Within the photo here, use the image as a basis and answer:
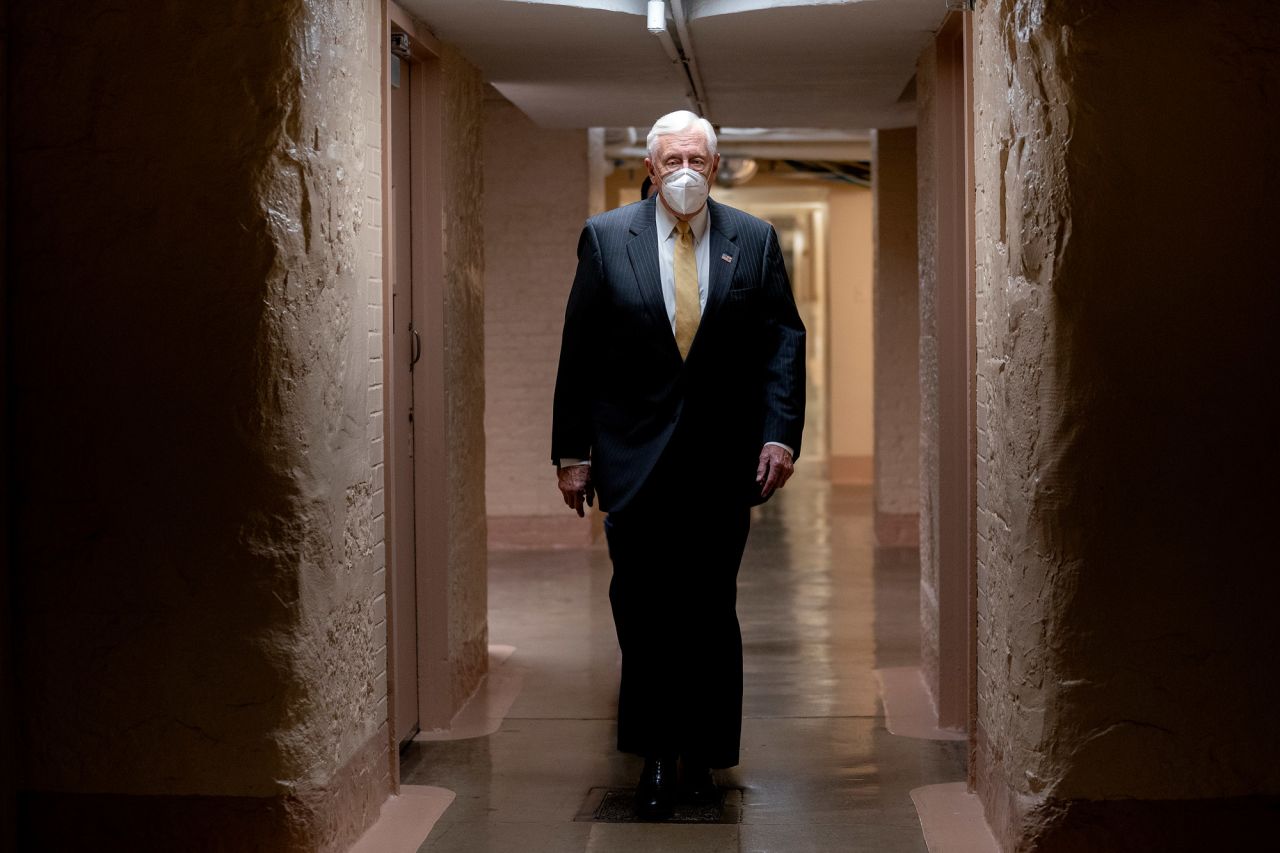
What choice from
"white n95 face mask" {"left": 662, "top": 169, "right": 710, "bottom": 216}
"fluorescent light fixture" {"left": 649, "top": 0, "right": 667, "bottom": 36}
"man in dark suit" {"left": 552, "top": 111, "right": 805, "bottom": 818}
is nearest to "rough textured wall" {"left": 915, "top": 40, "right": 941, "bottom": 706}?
"fluorescent light fixture" {"left": 649, "top": 0, "right": 667, "bottom": 36}

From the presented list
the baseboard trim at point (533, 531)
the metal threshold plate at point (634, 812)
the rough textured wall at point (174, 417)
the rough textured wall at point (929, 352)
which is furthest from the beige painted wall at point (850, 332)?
the rough textured wall at point (174, 417)

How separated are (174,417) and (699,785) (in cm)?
152

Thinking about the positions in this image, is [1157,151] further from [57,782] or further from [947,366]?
[57,782]

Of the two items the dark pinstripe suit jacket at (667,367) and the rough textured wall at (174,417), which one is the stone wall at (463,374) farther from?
the rough textured wall at (174,417)

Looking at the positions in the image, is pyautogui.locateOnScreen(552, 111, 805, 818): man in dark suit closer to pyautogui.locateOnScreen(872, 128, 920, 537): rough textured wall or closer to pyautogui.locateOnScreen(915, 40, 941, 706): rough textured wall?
pyautogui.locateOnScreen(915, 40, 941, 706): rough textured wall

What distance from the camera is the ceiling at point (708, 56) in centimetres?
406

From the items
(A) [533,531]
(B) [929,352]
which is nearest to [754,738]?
(B) [929,352]

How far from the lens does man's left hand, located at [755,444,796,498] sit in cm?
348

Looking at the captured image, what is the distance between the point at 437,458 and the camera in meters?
4.39

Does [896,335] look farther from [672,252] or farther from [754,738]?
[672,252]

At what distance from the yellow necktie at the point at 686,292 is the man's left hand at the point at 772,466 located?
293 millimetres

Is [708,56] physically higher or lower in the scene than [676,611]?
higher

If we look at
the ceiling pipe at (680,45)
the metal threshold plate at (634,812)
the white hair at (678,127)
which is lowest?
the metal threshold plate at (634,812)

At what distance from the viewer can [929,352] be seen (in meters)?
4.76
